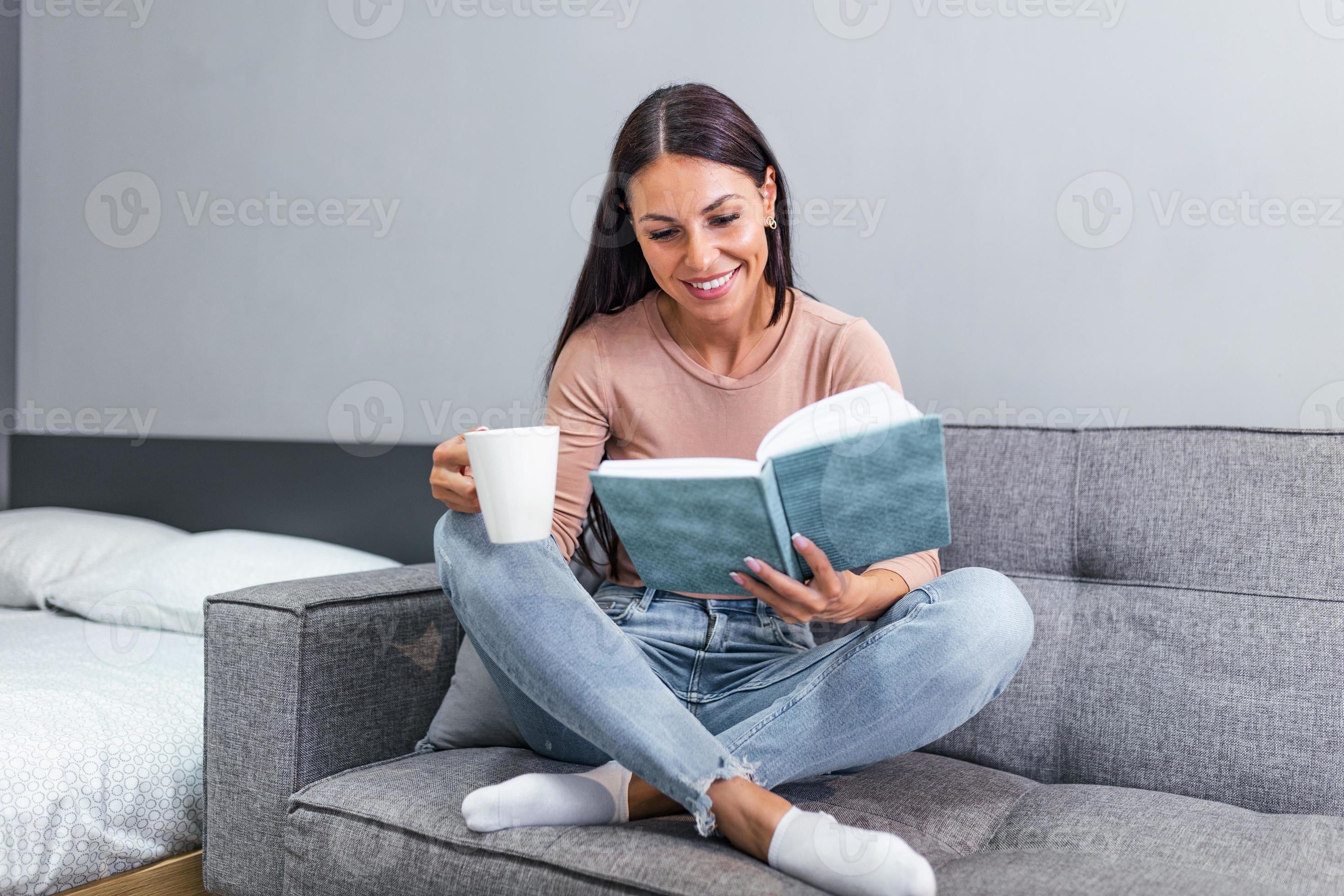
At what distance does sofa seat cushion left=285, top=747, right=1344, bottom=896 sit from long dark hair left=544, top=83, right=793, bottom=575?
1.37ft

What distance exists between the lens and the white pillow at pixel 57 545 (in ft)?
7.59

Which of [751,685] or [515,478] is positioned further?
[751,685]

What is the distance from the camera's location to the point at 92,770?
4.57 feet

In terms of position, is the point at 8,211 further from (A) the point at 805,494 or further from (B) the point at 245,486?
(A) the point at 805,494

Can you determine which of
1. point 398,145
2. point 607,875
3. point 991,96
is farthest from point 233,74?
point 607,875

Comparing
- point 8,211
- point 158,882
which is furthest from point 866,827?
point 8,211

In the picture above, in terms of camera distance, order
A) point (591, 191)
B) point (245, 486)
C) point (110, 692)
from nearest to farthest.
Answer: point (110, 692)
point (591, 191)
point (245, 486)

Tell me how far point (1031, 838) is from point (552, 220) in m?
1.62

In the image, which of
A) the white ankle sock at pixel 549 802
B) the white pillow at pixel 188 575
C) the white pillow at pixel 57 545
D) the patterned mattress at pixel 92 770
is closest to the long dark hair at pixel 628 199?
the white ankle sock at pixel 549 802

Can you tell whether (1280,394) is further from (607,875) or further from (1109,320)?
(607,875)

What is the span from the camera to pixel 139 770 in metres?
1.45

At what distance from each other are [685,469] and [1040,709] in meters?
0.70

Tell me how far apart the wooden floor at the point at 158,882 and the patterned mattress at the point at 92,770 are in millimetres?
11

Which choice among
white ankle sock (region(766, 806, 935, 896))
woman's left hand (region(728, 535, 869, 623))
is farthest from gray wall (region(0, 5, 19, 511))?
white ankle sock (region(766, 806, 935, 896))
